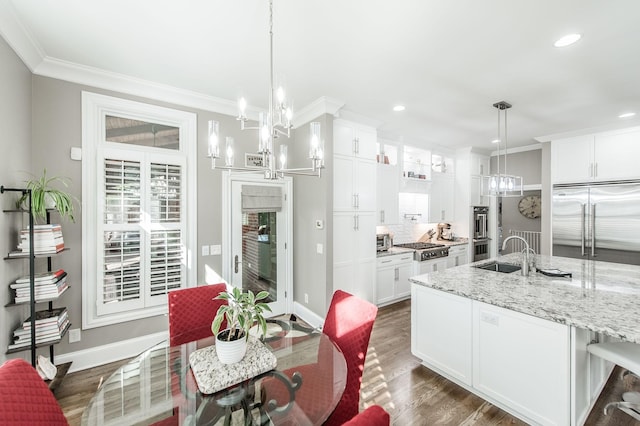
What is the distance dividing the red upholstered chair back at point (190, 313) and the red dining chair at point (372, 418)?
1.70 meters

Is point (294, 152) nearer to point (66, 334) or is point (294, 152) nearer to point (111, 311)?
point (111, 311)

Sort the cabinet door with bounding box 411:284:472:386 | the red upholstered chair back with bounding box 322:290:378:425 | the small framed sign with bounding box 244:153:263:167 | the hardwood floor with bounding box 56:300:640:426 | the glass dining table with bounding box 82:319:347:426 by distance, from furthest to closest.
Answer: the small framed sign with bounding box 244:153:263:167 → the cabinet door with bounding box 411:284:472:386 → the hardwood floor with bounding box 56:300:640:426 → the red upholstered chair back with bounding box 322:290:378:425 → the glass dining table with bounding box 82:319:347:426

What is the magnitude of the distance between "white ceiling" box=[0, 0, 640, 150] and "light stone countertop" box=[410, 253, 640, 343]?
2046mm

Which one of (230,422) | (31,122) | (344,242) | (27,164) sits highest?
(31,122)

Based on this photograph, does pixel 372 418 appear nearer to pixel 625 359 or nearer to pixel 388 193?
pixel 625 359

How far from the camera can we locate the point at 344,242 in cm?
358

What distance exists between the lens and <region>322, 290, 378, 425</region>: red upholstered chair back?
1.54 m

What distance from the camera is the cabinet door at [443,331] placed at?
222 centimetres

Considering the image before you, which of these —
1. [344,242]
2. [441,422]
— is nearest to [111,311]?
[344,242]

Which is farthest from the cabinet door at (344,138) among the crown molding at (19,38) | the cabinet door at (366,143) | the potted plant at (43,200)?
the crown molding at (19,38)

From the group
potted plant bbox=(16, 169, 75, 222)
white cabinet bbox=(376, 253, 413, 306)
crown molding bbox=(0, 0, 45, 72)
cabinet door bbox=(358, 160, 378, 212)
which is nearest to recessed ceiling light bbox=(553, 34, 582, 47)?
cabinet door bbox=(358, 160, 378, 212)

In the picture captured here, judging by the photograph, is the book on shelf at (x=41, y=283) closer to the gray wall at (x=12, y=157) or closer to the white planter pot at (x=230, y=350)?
the gray wall at (x=12, y=157)

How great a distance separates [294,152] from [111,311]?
9.43 ft

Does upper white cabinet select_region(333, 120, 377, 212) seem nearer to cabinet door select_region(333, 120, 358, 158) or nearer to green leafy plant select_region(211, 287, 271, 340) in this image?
cabinet door select_region(333, 120, 358, 158)
